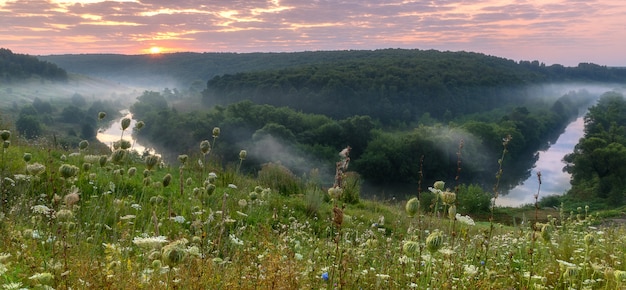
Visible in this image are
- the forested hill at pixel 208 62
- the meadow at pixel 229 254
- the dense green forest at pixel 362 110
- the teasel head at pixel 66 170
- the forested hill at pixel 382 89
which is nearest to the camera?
the meadow at pixel 229 254

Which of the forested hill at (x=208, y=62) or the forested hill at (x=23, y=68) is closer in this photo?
the forested hill at (x=23, y=68)

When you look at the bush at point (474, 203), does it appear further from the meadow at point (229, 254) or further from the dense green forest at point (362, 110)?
the meadow at point (229, 254)

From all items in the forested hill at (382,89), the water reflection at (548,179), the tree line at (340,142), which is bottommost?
the water reflection at (548,179)

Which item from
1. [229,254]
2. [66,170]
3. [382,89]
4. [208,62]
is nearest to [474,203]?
[229,254]

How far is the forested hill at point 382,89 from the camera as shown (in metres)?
92.7

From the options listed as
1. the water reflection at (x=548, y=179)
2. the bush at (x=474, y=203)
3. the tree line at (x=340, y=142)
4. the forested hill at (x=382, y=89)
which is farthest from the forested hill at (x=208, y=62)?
the bush at (x=474, y=203)

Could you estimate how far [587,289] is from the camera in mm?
3438

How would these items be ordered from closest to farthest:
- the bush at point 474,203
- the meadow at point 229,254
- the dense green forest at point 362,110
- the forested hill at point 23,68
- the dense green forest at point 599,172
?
1. the meadow at point 229,254
2. the bush at point 474,203
3. the dense green forest at point 599,172
4. the dense green forest at point 362,110
5. the forested hill at point 23,68

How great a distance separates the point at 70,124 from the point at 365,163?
46878mm

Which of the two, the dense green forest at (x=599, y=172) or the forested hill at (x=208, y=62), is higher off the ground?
the forested hill at (x=208, y=62)

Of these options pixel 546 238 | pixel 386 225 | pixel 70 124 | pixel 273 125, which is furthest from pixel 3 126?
pixel 70 124

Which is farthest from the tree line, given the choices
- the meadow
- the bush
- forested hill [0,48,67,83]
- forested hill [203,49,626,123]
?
forested hill [0,48,67,83]

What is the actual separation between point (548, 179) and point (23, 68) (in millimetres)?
107175

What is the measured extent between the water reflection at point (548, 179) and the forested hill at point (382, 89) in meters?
19.1
